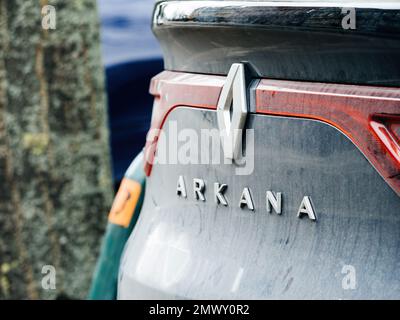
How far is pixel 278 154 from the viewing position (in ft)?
5.92

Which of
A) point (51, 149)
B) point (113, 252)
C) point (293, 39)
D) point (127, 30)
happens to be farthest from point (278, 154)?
point (127, 30)

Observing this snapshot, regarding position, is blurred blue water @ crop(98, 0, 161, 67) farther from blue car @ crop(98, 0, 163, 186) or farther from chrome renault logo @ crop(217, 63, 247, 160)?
chrome renault logo @ crop(217, 63, 247, 160)

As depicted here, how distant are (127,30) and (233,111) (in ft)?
9.66

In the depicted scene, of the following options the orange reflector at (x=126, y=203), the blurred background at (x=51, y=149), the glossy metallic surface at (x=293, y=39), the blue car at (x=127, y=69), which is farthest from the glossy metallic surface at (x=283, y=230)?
the blue car at (x=127, y=69)

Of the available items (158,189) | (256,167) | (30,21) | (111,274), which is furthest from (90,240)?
(256,167)

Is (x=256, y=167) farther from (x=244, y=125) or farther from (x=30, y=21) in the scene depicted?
(x=30, y=21)

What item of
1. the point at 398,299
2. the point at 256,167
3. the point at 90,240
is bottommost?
the point at 90,240

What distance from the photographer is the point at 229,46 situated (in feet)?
6.17

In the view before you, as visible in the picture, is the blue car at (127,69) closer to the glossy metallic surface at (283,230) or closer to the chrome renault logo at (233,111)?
the glossy metallic surface at (283,230)

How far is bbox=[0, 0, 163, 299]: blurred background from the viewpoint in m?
3.96

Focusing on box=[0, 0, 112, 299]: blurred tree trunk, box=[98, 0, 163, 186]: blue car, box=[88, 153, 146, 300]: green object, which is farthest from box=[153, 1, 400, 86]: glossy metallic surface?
box=[98, 0, 163, 186]: blue car

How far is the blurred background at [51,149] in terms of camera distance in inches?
156

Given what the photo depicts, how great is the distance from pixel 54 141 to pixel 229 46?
228 centimetres

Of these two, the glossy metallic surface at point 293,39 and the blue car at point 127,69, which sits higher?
the glossy metallic surface at point 293,39
